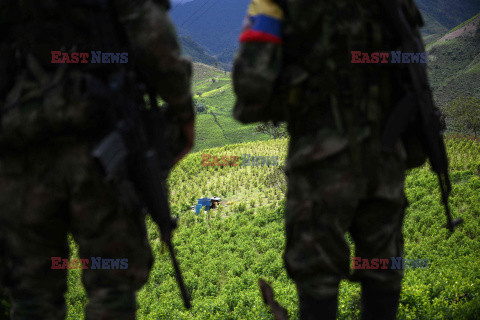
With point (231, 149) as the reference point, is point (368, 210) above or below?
above

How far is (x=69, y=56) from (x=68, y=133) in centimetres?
39

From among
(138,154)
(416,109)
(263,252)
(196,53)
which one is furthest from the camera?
(196,53)

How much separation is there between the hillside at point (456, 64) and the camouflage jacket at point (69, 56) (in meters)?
51.3

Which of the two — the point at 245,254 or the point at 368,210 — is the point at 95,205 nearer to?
the point at 368,210

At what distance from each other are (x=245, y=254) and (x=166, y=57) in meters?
4.91

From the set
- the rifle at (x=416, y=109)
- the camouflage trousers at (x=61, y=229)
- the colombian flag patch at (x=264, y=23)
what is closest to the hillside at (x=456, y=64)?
the rifle at (x=416, y=109)

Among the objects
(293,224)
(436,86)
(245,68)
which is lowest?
(436,86)

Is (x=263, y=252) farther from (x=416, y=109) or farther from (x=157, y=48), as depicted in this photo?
(x=157, y=48)

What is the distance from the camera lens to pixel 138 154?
2.05m

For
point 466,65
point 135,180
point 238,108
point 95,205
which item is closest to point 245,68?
point 238,108

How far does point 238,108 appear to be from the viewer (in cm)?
216

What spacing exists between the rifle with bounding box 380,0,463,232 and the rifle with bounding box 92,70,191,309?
49.2 inches

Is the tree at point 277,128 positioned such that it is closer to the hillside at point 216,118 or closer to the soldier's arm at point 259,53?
the hillside at point 216,118

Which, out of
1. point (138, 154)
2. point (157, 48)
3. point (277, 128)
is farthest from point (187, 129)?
point (277, 128)
